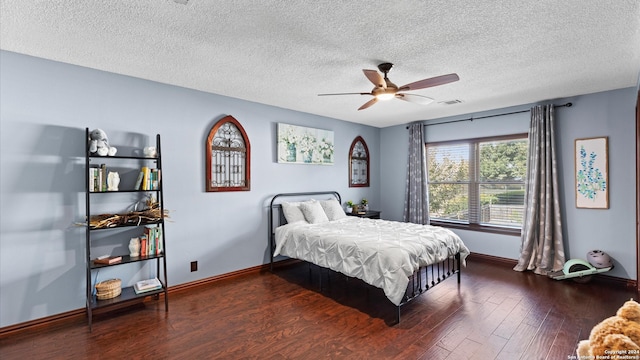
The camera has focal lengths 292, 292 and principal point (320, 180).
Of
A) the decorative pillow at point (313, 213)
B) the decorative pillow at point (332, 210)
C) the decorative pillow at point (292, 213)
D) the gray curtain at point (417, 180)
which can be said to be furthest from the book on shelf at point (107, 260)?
the gray curtain at point (417, 180)

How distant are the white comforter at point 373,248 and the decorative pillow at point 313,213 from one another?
21cm

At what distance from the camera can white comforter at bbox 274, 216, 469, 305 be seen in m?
2.81

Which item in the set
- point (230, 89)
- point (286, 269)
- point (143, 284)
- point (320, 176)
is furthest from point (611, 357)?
point (320, 176)

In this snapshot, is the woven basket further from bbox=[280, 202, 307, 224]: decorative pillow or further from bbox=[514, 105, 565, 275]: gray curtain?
bbox=[514, 105, 565, 275]: gray curtain

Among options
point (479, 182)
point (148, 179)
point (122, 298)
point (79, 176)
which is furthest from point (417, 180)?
point (79, 176)

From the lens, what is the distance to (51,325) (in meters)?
2.76

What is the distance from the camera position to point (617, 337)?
69 cm

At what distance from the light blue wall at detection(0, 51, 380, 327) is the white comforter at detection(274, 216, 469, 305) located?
A: 0.78 metres

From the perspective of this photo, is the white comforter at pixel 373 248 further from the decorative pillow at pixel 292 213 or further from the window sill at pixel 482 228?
the window sill at pixel 482 228

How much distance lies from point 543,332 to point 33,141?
4.97 meters

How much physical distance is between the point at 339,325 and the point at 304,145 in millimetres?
2944

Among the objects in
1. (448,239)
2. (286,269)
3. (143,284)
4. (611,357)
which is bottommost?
(286,269)

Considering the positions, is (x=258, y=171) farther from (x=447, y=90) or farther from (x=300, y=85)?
(x=447, y=90)

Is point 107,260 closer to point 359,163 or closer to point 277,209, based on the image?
point 277,209
